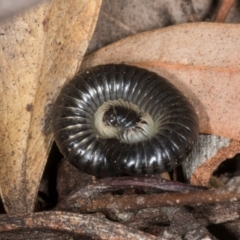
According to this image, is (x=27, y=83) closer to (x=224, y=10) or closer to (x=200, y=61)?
(x=200, y=61)

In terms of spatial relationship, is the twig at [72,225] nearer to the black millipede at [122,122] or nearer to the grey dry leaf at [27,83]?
the grey dry leaf at [27,83]

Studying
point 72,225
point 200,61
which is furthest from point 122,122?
point 72,225

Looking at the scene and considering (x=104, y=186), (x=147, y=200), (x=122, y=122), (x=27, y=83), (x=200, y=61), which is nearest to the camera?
(x=147, y=200)

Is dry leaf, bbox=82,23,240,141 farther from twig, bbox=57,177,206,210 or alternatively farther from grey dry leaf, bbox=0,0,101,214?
twig, bbox=57,177,206,210

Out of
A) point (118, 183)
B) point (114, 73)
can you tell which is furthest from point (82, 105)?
point (118, 183)

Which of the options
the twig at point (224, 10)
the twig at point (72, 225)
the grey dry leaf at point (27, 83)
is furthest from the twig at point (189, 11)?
the twig at point (72, 225)

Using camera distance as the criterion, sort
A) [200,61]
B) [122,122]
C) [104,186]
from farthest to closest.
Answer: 1. [122,122]
2. [200,61]
3. [104,186]
